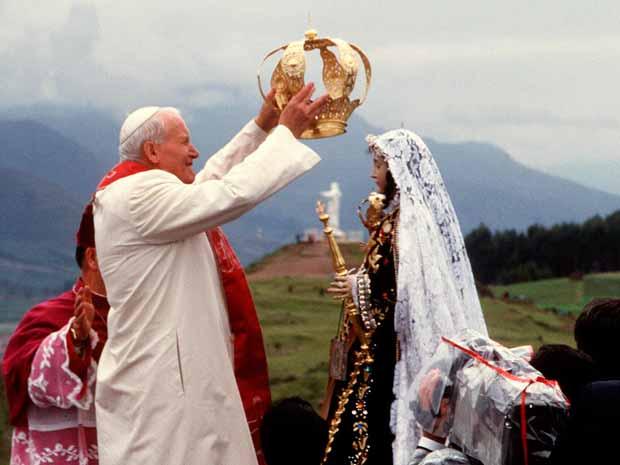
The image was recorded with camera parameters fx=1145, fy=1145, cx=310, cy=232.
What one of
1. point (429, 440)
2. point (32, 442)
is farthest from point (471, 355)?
point (32, 442)

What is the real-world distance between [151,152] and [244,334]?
88 cm

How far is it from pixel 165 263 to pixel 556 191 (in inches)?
6136

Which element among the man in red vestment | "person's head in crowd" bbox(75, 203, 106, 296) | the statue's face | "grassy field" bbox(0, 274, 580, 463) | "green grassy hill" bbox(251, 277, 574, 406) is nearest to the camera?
the man in red vestment

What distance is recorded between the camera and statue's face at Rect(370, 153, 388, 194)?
5682mm

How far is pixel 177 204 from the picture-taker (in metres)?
4.32

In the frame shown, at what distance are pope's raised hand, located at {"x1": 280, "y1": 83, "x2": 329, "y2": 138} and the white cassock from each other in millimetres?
86

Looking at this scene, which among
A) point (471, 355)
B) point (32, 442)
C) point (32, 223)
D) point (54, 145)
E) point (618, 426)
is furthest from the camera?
point (54, 145)

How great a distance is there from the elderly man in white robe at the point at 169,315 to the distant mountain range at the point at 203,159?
20.8 m

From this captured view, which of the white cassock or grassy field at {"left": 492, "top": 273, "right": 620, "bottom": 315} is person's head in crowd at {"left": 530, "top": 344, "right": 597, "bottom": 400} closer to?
the white cassock

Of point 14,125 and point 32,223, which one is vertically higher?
point 14,125

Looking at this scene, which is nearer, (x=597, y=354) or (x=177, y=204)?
(x=597, y=354)

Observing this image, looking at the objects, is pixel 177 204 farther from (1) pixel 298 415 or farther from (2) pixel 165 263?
(1) pixel 298 415

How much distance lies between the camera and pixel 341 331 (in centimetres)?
577

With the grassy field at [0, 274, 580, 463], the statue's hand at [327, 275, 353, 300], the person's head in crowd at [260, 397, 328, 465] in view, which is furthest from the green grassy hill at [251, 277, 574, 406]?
the person's head in crowd at [260, 397, 328, 465]
